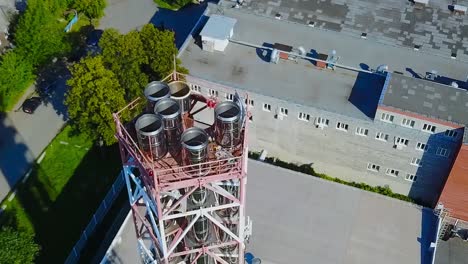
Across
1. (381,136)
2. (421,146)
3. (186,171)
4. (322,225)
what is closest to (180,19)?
(381,136)

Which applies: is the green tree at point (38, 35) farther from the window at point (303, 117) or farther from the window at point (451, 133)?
the window at point (451, 133)

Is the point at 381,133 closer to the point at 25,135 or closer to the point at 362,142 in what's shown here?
the point at 362,142

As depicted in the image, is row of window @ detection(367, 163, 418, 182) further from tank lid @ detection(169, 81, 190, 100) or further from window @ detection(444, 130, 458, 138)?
tank lid @ detection(169, 81, 190, 100)

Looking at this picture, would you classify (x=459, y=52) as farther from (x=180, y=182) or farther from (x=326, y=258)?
(x=180, y=182)

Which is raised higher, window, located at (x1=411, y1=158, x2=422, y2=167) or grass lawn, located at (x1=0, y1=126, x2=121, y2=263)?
window, located at (x1=411, y1=158, x2=422, y2=167)

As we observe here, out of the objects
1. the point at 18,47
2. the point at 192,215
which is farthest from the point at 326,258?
the point at 18,47

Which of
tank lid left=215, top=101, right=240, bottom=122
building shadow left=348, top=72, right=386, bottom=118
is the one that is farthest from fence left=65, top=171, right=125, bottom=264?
tank lid left=215, top=101, right=240, bottom=122
